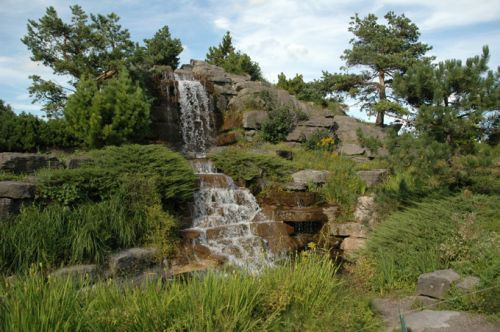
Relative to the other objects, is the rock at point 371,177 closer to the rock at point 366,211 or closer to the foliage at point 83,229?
the rock at point 366,211

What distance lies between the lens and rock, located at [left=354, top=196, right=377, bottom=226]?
27.3 feet

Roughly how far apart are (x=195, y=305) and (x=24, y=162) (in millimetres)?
6478

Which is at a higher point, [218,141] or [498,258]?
[218,141]

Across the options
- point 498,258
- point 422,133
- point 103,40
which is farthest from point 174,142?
point 498,258

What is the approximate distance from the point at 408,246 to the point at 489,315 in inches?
78.5

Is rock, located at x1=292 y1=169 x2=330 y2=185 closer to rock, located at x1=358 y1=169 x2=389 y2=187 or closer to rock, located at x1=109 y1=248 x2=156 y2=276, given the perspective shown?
rock, located at x1=358 y1=169 x2=389 y2=187

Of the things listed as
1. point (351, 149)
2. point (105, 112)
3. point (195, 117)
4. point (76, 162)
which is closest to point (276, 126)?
point (351, 149)

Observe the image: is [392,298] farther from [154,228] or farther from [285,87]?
[285,87]

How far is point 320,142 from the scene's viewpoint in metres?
13.8

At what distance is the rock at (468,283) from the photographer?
4597 mm

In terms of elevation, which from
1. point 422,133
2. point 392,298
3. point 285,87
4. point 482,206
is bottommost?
point 392,298

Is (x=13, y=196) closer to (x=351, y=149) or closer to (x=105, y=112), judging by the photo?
(x=105, y=112)

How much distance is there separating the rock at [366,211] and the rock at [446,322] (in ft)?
13.2

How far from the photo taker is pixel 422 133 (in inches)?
251
